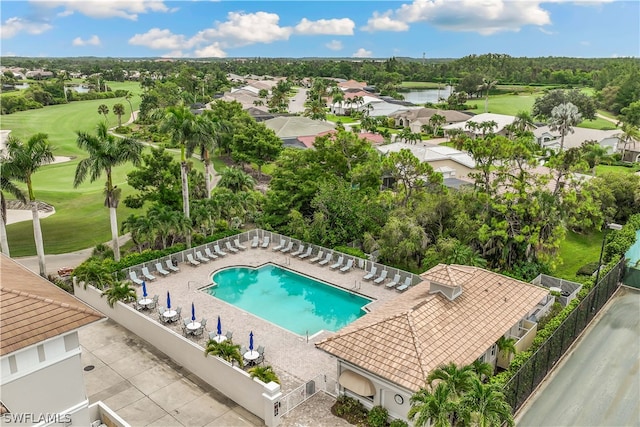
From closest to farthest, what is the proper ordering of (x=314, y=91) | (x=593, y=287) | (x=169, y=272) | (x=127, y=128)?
(x=593, y=287), (x=169, y=272), (x=127, y=128), (x=314, y=91)

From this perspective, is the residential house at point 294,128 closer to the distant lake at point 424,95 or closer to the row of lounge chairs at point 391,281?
the row of lounge chairs at point 391,281

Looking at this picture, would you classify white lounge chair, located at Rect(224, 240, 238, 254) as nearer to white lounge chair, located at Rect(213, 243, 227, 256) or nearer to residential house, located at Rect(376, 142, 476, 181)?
white lounge chair, located at Rect(213, 243, 227, 256)

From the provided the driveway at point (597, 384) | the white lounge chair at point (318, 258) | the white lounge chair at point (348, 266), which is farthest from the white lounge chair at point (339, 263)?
the driveway at point (597, 384)

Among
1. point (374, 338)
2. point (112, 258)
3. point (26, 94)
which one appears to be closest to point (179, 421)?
point (374, 338)

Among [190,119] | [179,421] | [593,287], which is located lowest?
[179,421]

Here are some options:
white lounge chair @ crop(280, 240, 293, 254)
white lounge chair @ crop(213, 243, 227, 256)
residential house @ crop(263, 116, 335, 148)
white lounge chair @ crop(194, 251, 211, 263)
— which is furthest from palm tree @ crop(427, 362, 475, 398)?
residential house @ crop(263, 116, 335, 148)

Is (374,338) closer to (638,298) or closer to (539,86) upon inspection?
(638,298)
